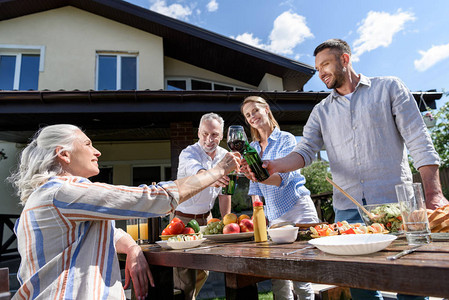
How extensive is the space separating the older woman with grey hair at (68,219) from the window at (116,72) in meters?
6.73

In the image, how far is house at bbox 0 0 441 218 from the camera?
6.45 metres

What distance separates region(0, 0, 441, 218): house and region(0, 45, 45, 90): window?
Answer: 2 centimetres

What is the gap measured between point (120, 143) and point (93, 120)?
7.97 ft

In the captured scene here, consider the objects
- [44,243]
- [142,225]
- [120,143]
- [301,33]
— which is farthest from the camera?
[301,33]

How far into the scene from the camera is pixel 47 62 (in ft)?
24.8

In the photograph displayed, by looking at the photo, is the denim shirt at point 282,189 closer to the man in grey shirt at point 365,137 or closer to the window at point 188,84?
the man in grey shirt at point 365,137

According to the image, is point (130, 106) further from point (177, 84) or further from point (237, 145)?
point (237, 145)

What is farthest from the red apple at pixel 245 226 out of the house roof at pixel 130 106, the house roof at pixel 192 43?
the house roof at pixel 192 43

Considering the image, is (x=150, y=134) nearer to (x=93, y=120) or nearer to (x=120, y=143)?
(x=120, y=143)

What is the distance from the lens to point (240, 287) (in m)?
1.10

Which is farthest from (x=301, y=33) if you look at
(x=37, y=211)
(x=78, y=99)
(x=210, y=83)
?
(x=37, y=211)

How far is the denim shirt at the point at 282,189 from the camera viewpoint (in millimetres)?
2320

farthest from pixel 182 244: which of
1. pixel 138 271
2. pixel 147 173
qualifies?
pixel 147 173

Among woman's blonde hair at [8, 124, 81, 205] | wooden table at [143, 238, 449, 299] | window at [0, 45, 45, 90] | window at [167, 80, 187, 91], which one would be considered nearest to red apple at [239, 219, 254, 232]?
wooden table at [143, 238, 449, 299]
